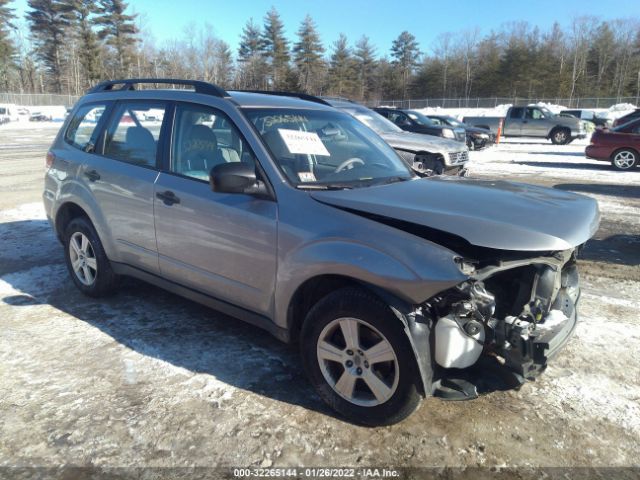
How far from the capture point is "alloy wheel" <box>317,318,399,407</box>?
2.71 metres

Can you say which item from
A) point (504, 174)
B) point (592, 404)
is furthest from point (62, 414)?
point (504, 174)

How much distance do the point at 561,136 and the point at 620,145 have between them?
11785mm

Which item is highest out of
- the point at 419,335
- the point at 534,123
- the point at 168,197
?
the point at 534,123

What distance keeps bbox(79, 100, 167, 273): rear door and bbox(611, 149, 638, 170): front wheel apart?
14457 millimetres

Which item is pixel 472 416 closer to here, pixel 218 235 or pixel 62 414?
pixel 218 235

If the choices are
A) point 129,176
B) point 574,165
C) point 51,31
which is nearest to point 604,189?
point 574,165

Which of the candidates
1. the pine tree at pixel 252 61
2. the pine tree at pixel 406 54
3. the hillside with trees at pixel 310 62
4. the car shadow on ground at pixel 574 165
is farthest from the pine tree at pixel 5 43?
the car shadow on ground at pixel 574 165

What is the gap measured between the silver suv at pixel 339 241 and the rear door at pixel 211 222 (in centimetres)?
1

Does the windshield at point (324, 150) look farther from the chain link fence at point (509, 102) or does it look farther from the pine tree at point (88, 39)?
the pine tree at point (88, 39)

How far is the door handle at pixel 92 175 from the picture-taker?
4386 mm

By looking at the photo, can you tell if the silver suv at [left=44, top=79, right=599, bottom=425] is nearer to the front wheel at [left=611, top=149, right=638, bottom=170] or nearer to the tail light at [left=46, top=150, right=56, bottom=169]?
the tail light at [left=46, top=150, right=56, bottom=169]

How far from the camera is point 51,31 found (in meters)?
65.6

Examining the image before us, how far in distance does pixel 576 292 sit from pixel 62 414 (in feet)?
11.1

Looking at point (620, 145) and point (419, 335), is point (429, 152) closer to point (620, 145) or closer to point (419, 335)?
point (620, 145)
